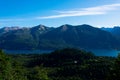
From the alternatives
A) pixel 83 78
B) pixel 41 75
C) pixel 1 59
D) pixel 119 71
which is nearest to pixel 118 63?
pixel 119 71

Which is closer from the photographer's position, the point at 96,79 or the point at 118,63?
the point at 118,63

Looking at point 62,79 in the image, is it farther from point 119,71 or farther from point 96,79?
point 119,71

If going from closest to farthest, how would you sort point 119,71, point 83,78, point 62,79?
point 119,71
point 62,79
point 83,78

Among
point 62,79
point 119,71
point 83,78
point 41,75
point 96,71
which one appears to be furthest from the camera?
point 96,71

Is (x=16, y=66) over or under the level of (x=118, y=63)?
under

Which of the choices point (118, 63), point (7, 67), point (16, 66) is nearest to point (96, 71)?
point (16, 66)

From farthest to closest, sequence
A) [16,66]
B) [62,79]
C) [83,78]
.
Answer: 1. [83,78]
2. [62,79]
3. [16,66]

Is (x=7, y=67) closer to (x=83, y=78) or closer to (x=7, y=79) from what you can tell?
(x=7, y=79)

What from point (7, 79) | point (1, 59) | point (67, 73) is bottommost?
point (67, 73)

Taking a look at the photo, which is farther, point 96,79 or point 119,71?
point 96,79
